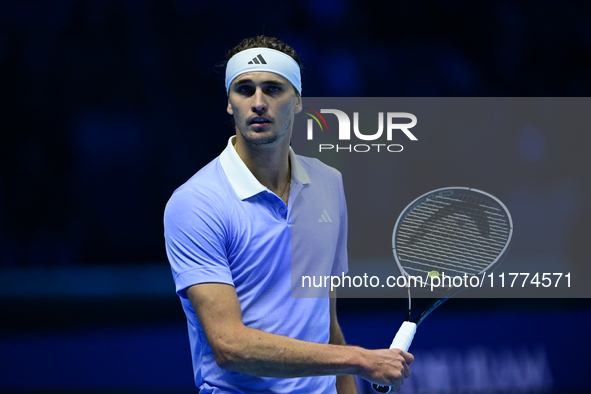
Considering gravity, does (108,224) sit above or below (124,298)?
above

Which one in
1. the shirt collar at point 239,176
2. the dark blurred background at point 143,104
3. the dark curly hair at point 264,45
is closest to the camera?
the shirt collar at point 239,176

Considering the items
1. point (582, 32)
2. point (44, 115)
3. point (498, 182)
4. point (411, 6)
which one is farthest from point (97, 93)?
point (582, 32)

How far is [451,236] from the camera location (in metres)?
1.63

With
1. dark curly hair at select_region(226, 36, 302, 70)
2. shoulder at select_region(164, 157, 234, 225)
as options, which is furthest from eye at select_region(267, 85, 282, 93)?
shoulder at select_region(164, 157, 234, 225)

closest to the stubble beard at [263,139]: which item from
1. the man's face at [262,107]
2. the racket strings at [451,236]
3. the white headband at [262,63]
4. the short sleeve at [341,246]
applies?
the man's face at [262,107]

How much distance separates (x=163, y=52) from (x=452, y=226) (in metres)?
2.87

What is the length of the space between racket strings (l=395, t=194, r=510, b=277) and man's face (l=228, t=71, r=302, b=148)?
0.51 meters

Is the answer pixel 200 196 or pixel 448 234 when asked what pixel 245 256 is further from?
pixel 448 234

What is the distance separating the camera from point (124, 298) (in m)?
4.06

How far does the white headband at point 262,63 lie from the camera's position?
A: 125cm

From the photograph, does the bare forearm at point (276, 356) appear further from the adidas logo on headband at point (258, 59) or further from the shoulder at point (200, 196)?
the adidas logo on headband at point (258, 59)

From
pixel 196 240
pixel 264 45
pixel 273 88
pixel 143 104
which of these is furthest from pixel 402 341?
pixel 143 104

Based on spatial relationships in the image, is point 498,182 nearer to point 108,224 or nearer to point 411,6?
point 411,6

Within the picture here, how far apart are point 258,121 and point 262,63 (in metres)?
0.14
